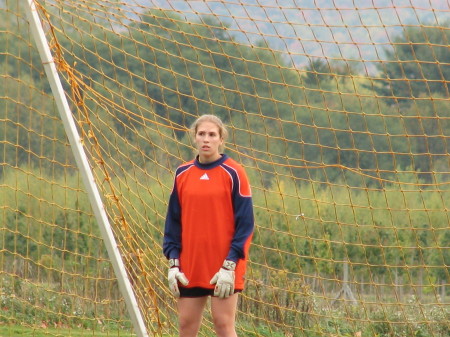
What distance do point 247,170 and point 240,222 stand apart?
41.3 feet

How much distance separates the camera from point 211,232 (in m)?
5.23

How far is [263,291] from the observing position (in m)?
9.95

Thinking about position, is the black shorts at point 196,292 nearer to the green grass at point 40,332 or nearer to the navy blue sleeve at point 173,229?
the navy blue sleeve at point 173,229

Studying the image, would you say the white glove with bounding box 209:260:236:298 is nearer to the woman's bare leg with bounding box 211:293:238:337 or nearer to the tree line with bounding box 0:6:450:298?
the woman's bare leg with bounding box 211:293:238:337

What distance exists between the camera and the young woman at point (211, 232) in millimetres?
5195

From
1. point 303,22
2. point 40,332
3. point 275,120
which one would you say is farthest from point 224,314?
point 303,22

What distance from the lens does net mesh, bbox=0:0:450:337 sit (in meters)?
6.76

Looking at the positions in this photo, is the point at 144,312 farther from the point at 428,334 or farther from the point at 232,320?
the point at 428,334

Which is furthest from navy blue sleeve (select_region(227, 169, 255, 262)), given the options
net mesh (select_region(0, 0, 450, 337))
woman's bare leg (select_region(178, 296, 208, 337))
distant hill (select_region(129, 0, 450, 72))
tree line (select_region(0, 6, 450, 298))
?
tree line (select_region(0, 6, 450, 298))

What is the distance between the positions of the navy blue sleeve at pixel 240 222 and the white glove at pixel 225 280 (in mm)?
45

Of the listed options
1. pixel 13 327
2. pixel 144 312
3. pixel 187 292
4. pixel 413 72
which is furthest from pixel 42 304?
pixel 413 72

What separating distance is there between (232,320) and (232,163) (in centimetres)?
78

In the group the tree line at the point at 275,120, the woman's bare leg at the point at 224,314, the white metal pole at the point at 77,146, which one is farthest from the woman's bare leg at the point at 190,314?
the tree line at the point at 275,120

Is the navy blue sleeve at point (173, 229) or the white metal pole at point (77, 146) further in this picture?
the white metal pole at point (77, 146)
